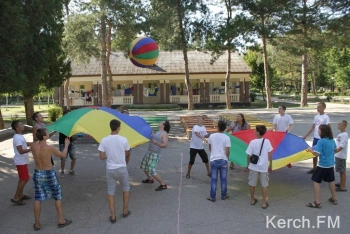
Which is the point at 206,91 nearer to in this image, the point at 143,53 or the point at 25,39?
the point at 143,53

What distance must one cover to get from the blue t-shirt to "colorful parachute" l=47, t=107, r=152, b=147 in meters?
3.50

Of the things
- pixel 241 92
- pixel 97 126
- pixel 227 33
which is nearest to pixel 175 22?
pixel 227 33

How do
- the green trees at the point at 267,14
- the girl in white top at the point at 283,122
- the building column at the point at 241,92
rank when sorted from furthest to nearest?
the building column at the point at 241,92 < the green trees at the point at 267,14 < the girl in white top at the point at 283,122

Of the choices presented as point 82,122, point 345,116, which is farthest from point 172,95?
point 82,122

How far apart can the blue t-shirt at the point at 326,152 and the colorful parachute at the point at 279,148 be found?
1.08 metres

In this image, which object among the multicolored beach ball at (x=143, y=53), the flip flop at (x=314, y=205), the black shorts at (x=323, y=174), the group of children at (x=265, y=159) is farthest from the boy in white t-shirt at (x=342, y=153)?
the multicolored beach ball at (x=143, y=53)

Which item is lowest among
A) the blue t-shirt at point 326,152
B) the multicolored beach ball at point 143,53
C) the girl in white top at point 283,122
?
the blue t-shirt at point 326,152

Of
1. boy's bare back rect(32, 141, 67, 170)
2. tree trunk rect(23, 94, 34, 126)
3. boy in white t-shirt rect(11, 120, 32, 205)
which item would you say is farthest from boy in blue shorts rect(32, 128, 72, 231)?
tree trunk rect(23, 94, 34, 126)

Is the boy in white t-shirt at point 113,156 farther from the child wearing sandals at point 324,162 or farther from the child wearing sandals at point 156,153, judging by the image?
the child wearing sandals at point 324,162

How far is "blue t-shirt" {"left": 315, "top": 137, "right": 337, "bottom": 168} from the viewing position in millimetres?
5914

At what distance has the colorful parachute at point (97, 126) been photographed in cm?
684

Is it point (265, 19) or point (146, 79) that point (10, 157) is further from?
point (146, 79)

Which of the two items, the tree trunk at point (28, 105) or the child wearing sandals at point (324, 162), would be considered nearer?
the child wearing sandals at point (324, 162)

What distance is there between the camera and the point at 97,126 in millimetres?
7016
